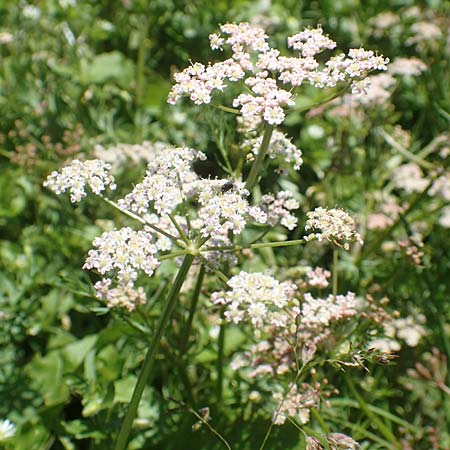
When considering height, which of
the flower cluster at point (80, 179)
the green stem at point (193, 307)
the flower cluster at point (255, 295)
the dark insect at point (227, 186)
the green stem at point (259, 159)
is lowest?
the green stem at point (193, 307)

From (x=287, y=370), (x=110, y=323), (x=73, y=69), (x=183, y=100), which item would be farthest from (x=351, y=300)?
(x=73, y=69)

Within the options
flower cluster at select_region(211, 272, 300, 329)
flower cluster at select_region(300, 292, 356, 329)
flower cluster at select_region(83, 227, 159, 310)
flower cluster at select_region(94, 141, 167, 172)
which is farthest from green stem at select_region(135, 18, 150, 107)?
flower cluster at select_region(211, 272, 300, 329)

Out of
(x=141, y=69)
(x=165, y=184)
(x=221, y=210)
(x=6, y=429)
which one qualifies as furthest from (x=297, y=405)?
(x=141, y=69)

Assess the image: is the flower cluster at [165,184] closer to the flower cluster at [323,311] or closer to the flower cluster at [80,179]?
the flower cluster at [80,179]

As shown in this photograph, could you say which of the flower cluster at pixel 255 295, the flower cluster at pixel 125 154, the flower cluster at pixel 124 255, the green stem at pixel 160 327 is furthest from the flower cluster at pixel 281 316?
the flower cluster at pixel 125 154

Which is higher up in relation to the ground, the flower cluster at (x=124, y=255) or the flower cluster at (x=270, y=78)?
the flower cluster at (x=270, y=78)
